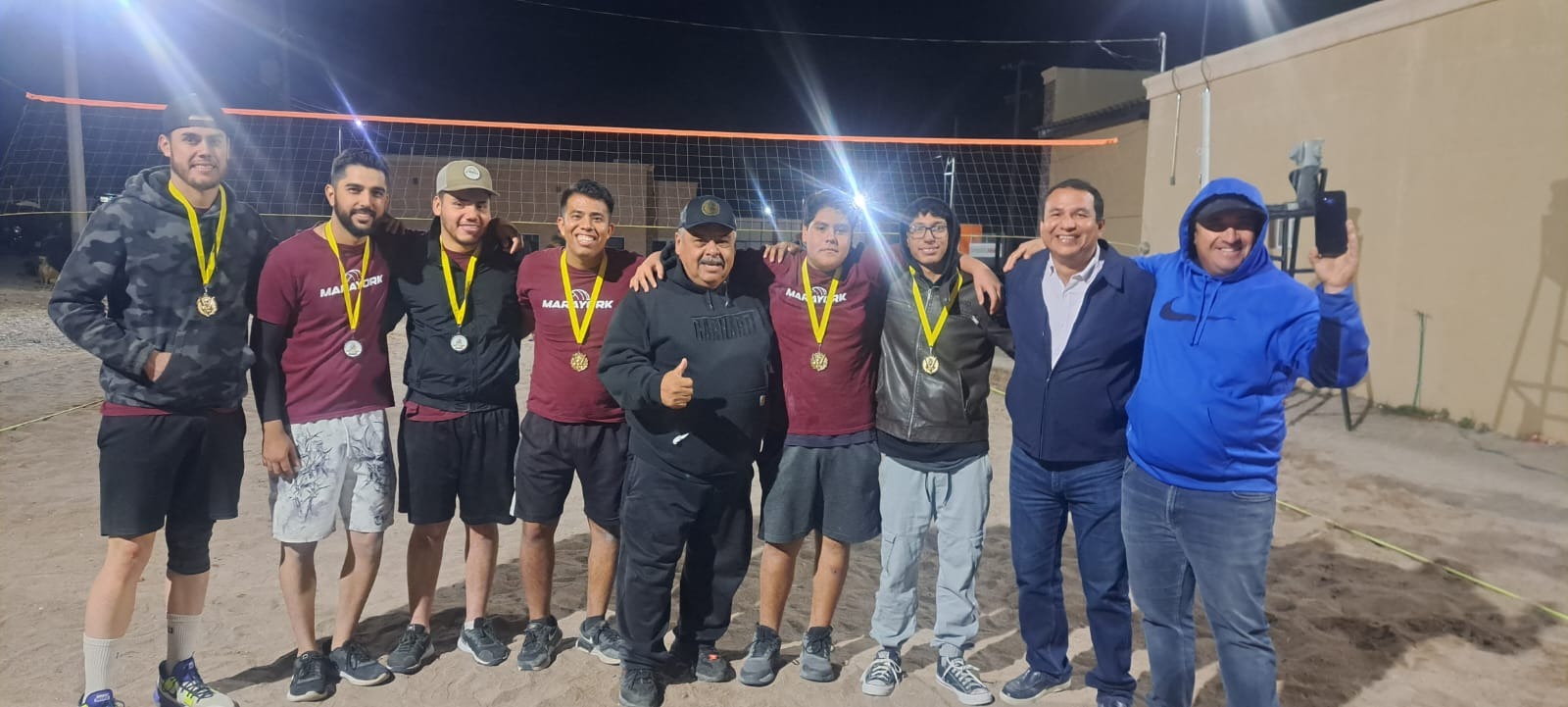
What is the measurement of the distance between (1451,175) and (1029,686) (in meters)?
8.39

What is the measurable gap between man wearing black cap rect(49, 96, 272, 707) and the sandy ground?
1.34 ft

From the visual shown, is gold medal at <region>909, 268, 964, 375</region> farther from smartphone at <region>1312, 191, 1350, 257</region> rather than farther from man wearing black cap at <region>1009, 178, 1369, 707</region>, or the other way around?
smartphone at <region>1312, 191, 1350, 257</region>

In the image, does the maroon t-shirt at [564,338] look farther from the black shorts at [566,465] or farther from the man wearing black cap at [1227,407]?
the man wearing black cap at [1227,407]

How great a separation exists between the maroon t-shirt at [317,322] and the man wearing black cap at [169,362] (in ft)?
0.42

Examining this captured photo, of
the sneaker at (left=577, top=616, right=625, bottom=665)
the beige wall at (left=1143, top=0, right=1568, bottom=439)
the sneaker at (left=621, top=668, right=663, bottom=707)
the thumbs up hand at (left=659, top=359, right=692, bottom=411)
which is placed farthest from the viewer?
the beige wall at (left=1143, top=0, right=1568, bottom=439)

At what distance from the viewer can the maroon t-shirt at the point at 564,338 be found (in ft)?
10.4

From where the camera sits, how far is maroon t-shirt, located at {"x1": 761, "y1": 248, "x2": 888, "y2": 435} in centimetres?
308

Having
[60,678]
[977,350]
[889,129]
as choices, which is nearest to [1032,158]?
[889,129]

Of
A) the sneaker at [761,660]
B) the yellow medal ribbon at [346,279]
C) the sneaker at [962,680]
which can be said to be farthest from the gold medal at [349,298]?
the sneaker at [962,680]

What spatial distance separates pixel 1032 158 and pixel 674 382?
2048 cm

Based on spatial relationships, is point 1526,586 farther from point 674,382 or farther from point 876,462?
point 674,382

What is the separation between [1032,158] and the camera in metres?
21.3

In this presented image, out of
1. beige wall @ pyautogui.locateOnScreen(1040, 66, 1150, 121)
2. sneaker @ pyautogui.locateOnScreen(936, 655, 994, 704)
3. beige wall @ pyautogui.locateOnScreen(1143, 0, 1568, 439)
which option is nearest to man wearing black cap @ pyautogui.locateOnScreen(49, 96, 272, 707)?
sneaker @ pyautogui.locateOnScreen(936, 655, 994, 704)

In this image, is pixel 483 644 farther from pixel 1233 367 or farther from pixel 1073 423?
pixel 1233 367
